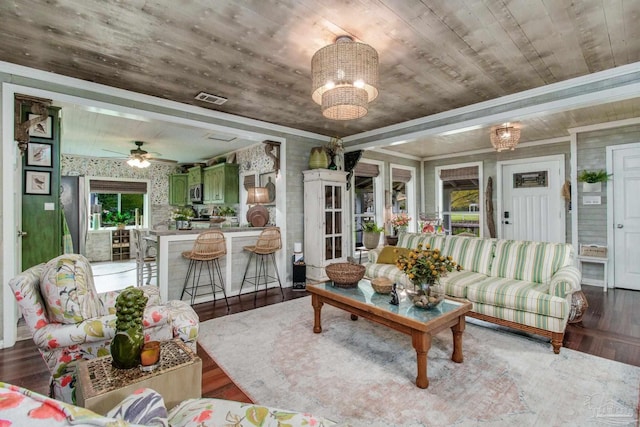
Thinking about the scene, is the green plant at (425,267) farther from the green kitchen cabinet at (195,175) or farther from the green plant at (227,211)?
the green kitchen cabinet at (195,175)

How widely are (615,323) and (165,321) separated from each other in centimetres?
435

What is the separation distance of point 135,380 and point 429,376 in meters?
1.95

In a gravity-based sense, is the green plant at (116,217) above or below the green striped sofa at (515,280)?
above

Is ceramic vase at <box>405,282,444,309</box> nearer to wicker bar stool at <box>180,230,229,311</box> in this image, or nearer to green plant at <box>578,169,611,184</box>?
wicker bar stool at <box>180,230,229,311</box>

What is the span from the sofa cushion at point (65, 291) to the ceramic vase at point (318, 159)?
371 cm

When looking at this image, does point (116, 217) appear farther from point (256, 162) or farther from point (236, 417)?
point (236, 417)

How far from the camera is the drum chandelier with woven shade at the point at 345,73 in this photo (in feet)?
7.57

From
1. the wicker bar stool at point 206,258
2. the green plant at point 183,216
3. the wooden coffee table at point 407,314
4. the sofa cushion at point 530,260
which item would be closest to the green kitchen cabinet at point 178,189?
the green plant at point 183,216

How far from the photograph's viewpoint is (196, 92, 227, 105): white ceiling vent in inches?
143

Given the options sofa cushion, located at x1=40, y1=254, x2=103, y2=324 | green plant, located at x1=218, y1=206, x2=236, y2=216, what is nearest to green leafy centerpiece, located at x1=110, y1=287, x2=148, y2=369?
sofa cushion, located at x1=40, y1=254, x2=103, y2=324

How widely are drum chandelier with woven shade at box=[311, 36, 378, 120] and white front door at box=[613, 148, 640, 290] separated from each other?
4607 mm

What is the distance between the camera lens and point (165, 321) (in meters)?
1.87

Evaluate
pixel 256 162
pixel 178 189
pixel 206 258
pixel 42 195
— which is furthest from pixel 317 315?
pixel 178 189

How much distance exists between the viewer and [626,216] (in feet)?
15.3
